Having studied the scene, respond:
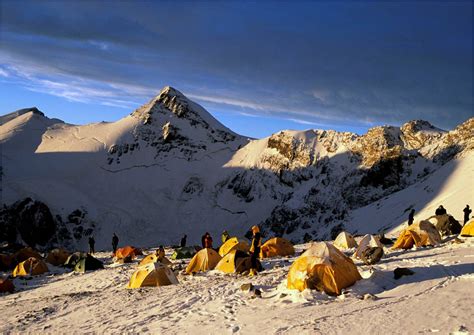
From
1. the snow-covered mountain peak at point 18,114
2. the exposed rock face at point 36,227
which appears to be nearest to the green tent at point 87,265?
the exposed rock face at point 36,227

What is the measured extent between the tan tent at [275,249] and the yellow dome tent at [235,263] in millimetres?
4473

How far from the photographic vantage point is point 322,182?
55938 millimetres

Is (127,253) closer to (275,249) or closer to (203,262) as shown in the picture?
(203,262)

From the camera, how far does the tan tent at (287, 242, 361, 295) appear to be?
12.7 m

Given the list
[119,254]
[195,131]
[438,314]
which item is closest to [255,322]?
[438,314]

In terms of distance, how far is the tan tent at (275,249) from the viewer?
24.1m

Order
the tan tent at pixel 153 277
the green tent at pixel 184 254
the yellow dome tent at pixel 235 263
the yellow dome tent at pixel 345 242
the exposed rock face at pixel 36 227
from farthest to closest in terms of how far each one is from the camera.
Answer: the exposed rock face at pixel 36 227, the green tent at pixel 184 254, the yellow dome tent at pixel 345 242, the yellow dome tent at pixel 235 263, the tan tent at pixel 153 277

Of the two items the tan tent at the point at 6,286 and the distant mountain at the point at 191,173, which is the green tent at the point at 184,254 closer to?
the tan tent at the point at 6,286

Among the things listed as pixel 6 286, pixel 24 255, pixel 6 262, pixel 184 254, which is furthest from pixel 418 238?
pixel 24 255

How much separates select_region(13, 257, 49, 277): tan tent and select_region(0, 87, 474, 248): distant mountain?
944 inches

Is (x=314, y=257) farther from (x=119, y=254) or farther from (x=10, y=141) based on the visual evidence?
(x=10, y=141)

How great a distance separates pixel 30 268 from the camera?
92.1ft

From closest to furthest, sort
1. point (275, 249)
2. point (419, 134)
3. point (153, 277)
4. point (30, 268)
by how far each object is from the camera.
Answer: point (153, 277) < point (275, 249) < point (30, 268) < point (419, 134)

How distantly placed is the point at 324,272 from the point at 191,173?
55398 millimetres
